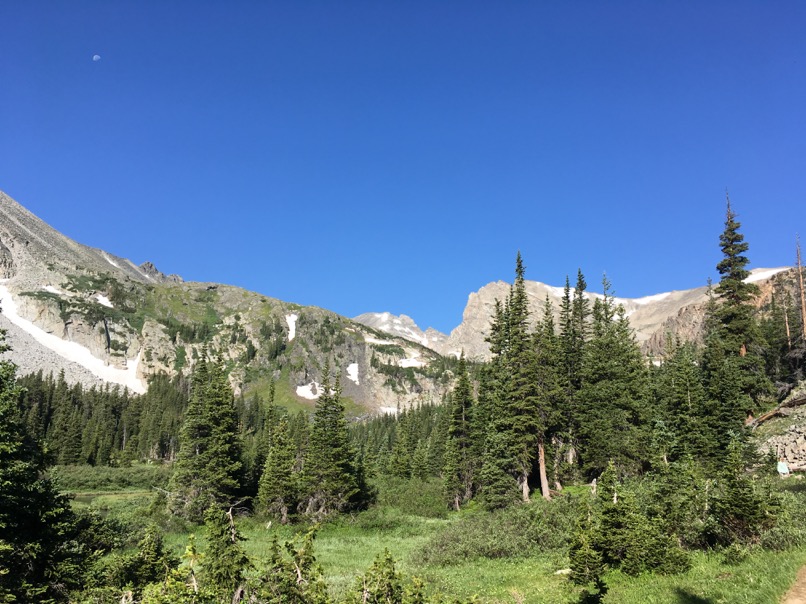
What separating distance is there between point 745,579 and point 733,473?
4.11 meters

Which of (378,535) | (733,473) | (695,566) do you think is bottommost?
(378,535)

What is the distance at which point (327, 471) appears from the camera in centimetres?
5406

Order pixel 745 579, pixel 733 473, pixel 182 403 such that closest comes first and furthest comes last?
pixel 745 579 < pixel 733 473 < pixel 182 403

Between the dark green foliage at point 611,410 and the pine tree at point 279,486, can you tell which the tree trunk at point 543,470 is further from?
the pine tree at point 279,486

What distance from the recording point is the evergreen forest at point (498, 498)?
Answer: 1526cm

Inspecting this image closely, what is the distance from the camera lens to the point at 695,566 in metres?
18.5

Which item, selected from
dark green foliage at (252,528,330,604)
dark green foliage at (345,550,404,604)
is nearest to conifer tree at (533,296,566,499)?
dark green foliage at (345,550,404,604)

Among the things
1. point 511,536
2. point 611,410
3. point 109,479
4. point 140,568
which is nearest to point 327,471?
point 511,536

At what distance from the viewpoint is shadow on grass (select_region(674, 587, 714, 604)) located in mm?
14977

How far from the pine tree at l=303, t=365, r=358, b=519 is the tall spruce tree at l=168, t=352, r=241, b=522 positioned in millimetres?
7443

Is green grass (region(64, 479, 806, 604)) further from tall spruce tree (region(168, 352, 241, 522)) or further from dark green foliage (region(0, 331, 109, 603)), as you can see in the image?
dark green foliage (region(0, 331, 109, 603))

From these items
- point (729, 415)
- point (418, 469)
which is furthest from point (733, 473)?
point (418, 469)

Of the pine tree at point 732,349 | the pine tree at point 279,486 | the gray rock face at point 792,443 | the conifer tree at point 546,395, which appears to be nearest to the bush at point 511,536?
the conifer tree at point 546,395

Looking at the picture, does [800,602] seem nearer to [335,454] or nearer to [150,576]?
[150,576]
